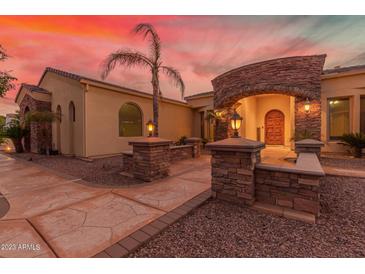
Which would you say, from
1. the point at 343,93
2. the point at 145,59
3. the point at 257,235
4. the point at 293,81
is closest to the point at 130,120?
the point at 145,59

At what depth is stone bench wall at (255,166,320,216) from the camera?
2521mm

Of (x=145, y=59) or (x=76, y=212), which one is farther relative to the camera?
(x=145, y=59)

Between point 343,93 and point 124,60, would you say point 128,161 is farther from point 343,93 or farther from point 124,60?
point 343,93

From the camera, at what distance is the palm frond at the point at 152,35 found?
21.6ft

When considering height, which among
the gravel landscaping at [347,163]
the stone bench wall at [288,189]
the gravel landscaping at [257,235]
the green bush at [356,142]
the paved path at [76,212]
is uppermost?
the green bush at [356,142]

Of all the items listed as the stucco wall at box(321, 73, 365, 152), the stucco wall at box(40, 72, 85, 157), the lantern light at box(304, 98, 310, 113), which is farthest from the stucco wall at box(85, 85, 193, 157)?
the stucco wall at box(321, 73, 365, 152)

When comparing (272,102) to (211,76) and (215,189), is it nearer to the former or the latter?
(211,76)

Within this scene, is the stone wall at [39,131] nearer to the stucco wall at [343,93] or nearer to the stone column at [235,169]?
the stone column at [235,169]

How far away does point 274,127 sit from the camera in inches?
472

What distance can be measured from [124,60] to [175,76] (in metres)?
2.46

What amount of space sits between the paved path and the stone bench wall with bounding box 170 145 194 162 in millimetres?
2509

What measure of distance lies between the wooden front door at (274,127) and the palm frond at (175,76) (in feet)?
26.5

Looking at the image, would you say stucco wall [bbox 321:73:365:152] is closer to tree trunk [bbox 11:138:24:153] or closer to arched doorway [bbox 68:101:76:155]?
arched doorway [bbox 68:101:76:155]

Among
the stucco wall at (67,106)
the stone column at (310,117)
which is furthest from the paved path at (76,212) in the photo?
the stone column at (310,117)
